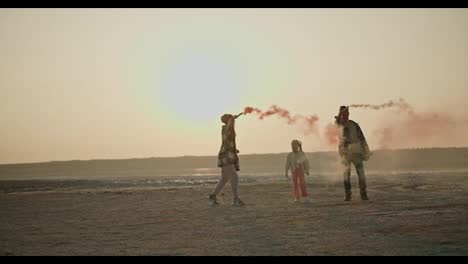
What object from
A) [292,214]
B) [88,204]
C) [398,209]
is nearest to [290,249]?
[292,214]

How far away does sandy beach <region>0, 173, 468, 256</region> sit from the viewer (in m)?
8.18

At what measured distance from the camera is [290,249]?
801 centimetres

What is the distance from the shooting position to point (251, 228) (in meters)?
10.3

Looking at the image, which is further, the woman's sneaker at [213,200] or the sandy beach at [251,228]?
the woman's sneaker at [213,200]

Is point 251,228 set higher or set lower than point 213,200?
lower

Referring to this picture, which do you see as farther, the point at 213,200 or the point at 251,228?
the point at 213,200

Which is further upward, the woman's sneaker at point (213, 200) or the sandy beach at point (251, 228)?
the woman's sneaker at point (213, 200)

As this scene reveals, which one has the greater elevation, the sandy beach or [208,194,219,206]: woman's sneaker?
[208,194,219,206]: woman's sneaker

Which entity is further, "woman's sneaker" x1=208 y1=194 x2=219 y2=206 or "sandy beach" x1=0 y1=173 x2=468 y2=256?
"woman's sneaker" x1=208 y1=194 x2=219 y2=206

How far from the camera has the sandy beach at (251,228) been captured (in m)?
8.18
